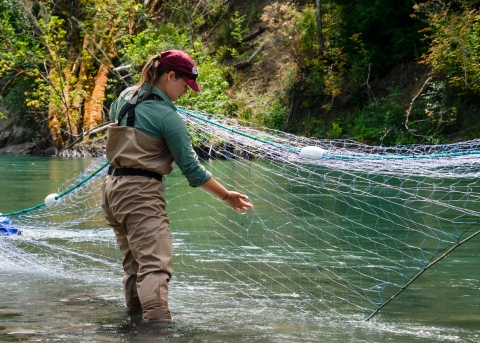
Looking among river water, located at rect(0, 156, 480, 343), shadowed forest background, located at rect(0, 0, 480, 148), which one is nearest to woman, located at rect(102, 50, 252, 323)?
river water, located at rect(0, 156, 480, 343)

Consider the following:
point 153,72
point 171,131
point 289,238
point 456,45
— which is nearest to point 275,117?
point 456,45

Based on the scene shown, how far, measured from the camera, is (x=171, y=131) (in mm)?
4027

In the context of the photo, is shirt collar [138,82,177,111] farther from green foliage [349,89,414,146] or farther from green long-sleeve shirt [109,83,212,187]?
green foliage [349,89,414,146]

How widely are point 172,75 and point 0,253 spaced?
3482 mm

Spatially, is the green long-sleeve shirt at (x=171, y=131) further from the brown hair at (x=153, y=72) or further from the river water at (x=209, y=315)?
the river water at (x=209, y=315)

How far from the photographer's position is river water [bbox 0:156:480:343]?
13.6ft

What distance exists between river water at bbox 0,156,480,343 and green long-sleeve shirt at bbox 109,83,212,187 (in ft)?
3.19

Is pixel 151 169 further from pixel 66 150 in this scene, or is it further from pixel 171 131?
pixel 66 150

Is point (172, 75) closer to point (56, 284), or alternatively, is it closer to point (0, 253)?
point (56, 284)

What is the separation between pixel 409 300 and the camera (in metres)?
5.36

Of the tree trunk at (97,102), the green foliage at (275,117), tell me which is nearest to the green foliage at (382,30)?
the green foliage at (275,117)

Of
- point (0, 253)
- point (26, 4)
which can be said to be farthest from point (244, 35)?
point (0, 253)

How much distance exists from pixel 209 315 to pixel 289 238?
395cm

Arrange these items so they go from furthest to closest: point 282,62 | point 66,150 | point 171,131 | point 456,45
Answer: point 282,62 → point 66,150 → point 456,45 → point 171,131
